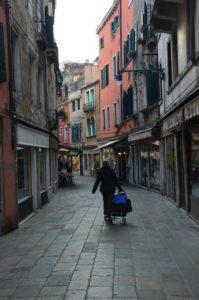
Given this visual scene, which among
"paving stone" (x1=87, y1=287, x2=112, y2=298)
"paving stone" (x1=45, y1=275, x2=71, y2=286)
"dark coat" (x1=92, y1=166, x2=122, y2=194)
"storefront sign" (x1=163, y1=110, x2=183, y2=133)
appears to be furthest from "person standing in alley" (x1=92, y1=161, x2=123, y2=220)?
"paving stone" (x1=87, y1=287, x2=112, y2=298)

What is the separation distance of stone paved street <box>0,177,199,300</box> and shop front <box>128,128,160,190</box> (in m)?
7.62

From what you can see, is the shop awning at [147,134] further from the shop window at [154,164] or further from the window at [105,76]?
the window at [105,76]

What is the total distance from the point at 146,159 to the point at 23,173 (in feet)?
33.5

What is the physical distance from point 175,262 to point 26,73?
8728 millimetres

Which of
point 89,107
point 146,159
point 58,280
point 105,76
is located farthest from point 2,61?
point 89,107

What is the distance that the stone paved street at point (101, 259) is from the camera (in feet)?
18.5

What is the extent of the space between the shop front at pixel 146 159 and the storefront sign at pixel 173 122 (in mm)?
2426

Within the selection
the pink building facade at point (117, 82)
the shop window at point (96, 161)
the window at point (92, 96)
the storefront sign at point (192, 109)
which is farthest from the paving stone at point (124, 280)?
the window at point (92, 96)

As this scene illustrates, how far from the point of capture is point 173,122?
46.7ft

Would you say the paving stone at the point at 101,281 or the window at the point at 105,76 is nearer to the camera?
the paving stone at the point at 101,281

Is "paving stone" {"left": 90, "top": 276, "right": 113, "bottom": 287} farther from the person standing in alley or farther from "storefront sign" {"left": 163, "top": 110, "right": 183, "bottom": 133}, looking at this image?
"storefront sign" {"left": 163, "top": 110, "right": 183, "bottom": 133}

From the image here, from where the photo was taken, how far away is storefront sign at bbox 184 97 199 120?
32.1ft

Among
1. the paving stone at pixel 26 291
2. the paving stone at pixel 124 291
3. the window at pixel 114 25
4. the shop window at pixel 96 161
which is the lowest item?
the paving stone at pixel 26 291

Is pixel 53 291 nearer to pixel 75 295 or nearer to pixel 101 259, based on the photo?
pixel 75 295
